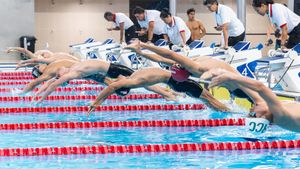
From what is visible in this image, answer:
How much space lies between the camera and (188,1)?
22859 millimetres

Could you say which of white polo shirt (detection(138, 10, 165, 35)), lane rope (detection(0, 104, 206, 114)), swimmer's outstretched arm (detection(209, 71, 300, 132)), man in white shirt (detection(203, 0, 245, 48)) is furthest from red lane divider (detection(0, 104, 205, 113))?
swimmer's outstretched arm (detection(209, 71, 300, 132))

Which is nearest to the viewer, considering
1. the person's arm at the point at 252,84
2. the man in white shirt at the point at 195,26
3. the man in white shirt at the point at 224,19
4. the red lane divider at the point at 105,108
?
the person's arm at the point at 252,84

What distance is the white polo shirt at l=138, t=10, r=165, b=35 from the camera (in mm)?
12680

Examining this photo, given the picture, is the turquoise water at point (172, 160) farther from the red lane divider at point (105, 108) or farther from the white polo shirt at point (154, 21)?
the white polo shirt at point (154, 21)

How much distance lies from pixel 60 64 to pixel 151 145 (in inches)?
134

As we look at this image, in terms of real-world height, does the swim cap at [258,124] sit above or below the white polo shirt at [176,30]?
above

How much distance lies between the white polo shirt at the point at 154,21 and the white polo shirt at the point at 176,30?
0.44 meters

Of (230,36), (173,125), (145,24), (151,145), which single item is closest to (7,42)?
(145,24)

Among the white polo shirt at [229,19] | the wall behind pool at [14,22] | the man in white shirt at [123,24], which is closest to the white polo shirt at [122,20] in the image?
the man in white shirt at [123,24]

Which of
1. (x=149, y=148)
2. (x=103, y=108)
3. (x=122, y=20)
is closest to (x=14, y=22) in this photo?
(x=122, y=20)

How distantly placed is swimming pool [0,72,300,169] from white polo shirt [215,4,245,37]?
58.3 inches

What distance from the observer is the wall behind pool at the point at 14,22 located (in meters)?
20.8

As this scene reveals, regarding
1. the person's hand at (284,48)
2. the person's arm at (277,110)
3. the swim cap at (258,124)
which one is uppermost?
the person's arm at (277,110)

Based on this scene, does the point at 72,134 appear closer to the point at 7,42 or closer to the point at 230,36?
the point at 230,36
